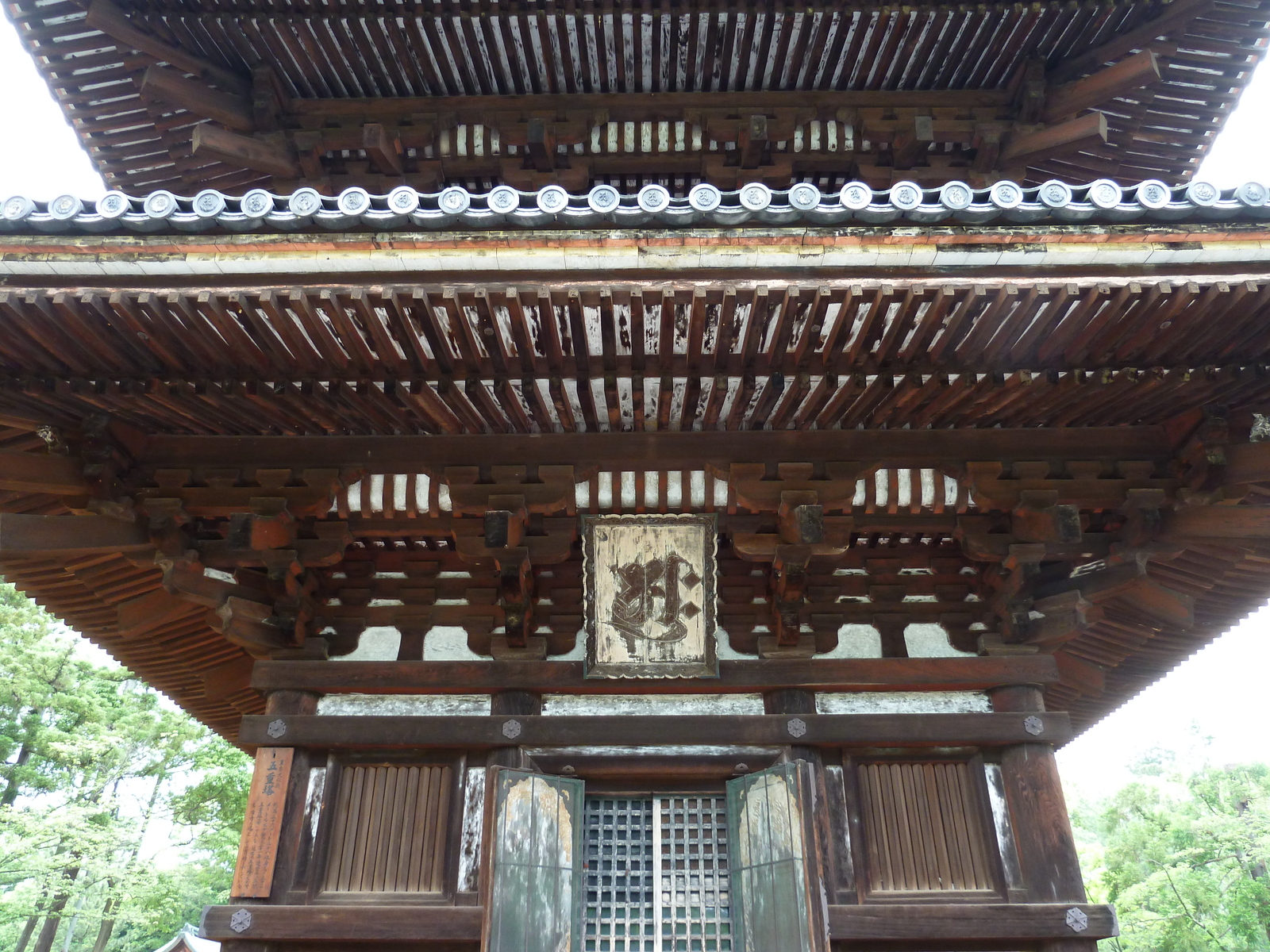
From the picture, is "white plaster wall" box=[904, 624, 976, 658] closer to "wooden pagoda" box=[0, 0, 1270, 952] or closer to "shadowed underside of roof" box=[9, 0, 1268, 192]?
"wooden pagoda" box=[0, 0, 1270, 952]

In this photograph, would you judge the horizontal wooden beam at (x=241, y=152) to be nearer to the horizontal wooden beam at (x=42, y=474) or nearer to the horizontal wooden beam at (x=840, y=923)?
the horizontal wooden beam at (x=42, y=474)

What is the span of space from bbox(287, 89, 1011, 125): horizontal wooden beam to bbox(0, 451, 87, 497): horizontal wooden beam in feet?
11.1

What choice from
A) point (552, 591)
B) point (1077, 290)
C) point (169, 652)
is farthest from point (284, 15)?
point (1077, 290)

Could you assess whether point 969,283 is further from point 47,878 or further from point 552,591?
point 47,878

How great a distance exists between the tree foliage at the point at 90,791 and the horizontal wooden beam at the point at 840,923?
16967mm

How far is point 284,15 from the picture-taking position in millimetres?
6398

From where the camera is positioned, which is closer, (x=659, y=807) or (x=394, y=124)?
(x=659, y=807)

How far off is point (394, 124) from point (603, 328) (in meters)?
3.71

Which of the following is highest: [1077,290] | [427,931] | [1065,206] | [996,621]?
[1065,206]

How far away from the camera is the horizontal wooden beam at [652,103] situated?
682 cm

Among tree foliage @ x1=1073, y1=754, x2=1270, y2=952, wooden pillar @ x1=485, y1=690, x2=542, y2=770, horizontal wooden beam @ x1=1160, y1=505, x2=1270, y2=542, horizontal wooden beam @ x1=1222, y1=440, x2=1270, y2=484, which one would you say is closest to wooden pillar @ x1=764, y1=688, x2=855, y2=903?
wooden pillar @ x1=485, y1=690, x2=542, y2=770

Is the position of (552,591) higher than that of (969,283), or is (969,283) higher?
(969,283)

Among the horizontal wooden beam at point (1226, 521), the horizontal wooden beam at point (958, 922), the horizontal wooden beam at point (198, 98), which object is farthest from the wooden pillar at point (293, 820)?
the horizontal wooden beam at point (1226, 521)

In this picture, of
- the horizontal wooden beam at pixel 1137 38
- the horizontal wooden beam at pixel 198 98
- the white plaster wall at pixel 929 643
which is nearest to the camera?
the white plaster wall at pixel 929 643
